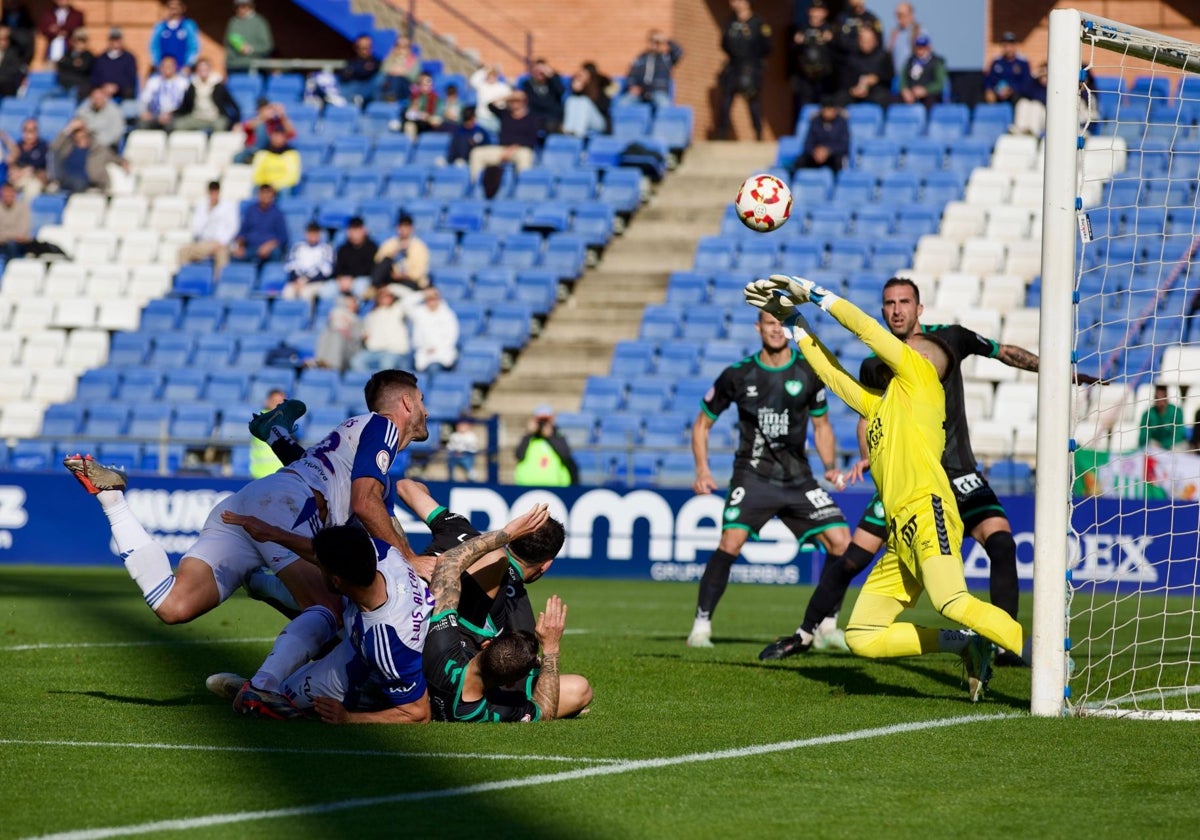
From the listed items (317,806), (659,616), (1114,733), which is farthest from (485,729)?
(659,616)

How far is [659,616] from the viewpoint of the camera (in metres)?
15.4

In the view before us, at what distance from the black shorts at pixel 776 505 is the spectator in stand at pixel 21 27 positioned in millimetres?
23092

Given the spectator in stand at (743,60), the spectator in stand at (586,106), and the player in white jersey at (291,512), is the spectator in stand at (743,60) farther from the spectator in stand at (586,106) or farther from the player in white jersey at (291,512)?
the player in white jersey at (291,512)

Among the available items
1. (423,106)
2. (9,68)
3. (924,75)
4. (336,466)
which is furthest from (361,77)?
(336,466)

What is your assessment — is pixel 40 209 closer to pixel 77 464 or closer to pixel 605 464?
pixel 605 464

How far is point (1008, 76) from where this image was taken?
2575cm

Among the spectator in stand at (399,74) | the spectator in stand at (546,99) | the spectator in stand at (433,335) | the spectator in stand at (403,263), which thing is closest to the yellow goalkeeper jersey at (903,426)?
the spectator in stand at (433,335)

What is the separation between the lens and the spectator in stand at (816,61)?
27500 mm

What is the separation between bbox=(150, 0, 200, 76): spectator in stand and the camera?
3023 centimetres

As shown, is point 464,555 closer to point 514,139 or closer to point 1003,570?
point 1003,570

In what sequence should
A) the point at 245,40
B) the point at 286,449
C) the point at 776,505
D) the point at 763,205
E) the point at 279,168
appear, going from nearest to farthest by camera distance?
the point at 286,449, the point at 763,205, the point at 776,505, the point at 279,168, the point at 245,40

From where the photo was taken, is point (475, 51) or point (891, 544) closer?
point (891, 544)

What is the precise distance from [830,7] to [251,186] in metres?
12.6

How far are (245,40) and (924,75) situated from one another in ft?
38.1
